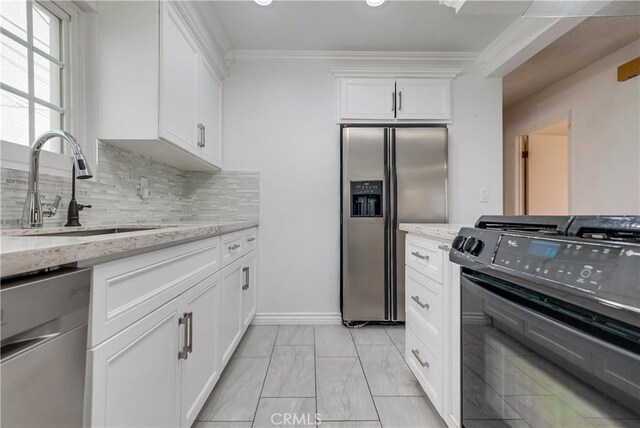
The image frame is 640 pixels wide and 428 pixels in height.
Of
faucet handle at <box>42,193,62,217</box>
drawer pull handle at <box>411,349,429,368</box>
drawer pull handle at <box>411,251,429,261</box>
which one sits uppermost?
faucet handle at <box>42,193,62,217</box>

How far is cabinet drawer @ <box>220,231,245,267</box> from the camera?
5.07 ft

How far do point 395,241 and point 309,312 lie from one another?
100 cm

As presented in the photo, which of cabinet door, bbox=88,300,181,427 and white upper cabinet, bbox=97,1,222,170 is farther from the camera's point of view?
white upper cabinet, bbox=97,1,222,170

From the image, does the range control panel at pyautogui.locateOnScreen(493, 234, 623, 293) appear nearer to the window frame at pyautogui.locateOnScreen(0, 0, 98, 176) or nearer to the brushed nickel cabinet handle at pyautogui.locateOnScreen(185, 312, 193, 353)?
the brushed nickel cabinet handle at pyautogui.locateOnScreen(185, 312, 193, 353)

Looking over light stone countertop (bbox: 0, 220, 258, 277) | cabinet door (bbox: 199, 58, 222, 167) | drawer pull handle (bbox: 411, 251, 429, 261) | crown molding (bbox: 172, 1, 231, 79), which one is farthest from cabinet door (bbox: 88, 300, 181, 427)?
crown molding (bbox: 172, 1, 231, 79)

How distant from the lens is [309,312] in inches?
98.3

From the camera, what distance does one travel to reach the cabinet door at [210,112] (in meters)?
2.03

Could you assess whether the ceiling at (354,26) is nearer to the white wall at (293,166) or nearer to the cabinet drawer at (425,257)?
the white wall at (293,166)

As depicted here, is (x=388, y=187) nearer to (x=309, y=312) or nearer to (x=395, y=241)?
(x=395, y=241)

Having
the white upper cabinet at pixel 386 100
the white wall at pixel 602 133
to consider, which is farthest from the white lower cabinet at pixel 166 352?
the white wall at pixel 602 133

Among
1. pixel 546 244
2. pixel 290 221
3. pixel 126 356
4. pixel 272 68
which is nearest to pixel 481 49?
pixel 272 68

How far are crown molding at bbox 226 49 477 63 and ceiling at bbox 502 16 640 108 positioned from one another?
829 millimetres

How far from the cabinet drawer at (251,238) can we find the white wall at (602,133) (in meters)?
3.38

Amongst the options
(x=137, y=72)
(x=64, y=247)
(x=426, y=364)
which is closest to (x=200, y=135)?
(x=137, y=72)
